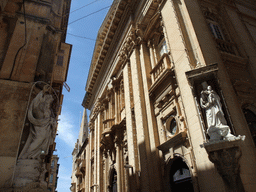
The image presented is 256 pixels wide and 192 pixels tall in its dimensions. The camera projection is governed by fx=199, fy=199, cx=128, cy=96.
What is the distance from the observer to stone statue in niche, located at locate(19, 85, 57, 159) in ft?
15.7

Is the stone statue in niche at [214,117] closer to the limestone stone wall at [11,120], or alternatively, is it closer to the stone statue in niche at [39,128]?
the stone statue in niche at [39,128]

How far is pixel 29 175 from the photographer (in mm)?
4512

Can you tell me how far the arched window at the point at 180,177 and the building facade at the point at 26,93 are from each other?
470cm

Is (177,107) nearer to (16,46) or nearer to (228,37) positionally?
(228,37)

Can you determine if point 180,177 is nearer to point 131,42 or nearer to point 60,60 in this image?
point 131,42

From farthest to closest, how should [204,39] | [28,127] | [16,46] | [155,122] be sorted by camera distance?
[155,122] → [204,39] → [16,46] → [28,127]

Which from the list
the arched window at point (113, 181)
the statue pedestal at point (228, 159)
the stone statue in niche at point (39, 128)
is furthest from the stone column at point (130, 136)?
the stone statue in niche at point (39, 128)

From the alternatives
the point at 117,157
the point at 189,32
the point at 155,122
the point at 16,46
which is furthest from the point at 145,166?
the point at 16,46

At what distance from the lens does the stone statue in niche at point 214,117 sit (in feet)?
17.0

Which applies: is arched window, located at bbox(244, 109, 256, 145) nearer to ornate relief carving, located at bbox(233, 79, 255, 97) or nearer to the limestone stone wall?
ornate relief carving, located at bbox(233, 79, 255, 97)

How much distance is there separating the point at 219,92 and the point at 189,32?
3.02m

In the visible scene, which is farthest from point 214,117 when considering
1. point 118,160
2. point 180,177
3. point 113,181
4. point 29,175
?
point 113,181

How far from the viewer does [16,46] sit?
6719mm

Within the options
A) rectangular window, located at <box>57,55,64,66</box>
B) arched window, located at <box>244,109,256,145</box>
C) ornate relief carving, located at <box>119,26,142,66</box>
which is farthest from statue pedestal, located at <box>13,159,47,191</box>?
ornate relief carving, located at <box>119,26,142,66</box>
